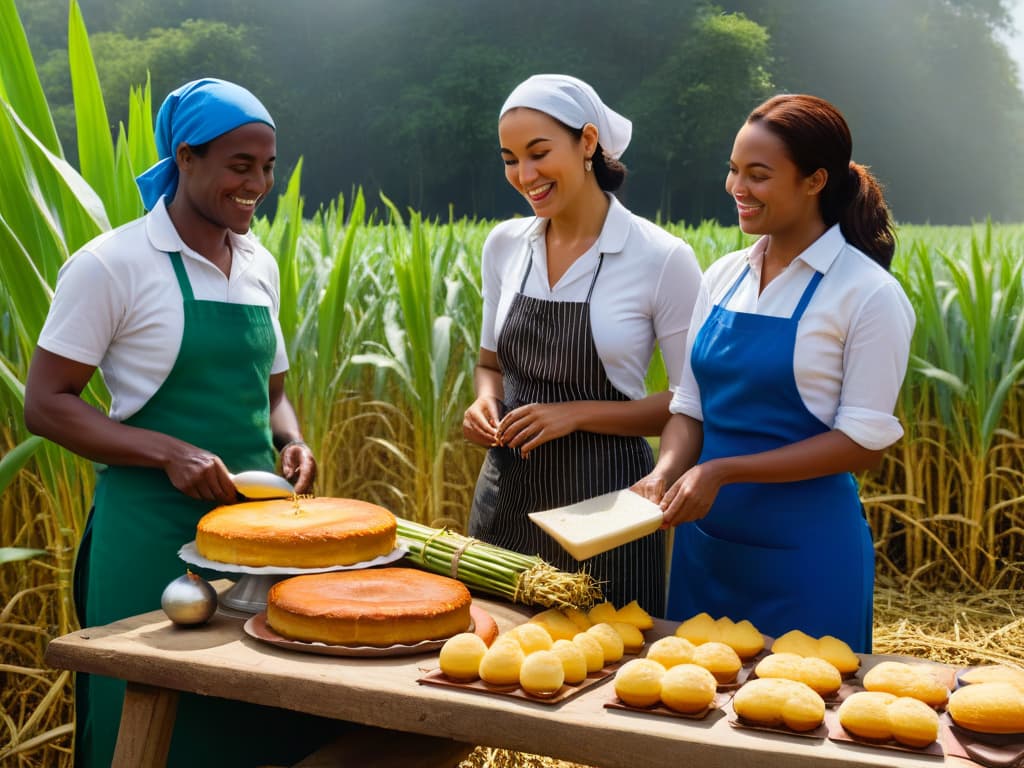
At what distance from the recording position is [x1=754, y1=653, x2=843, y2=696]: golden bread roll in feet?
4.47

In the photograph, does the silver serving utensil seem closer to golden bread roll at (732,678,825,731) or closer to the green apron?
the green apron

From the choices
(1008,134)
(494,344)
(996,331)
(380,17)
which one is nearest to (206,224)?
(494,344)

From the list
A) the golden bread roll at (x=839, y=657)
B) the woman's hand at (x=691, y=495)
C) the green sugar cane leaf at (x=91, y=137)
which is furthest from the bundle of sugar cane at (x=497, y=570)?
the green sugar cane leaf at (x=91, y=137)

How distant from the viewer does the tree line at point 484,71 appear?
1722 inches

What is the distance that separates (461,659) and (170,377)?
0.89 metres

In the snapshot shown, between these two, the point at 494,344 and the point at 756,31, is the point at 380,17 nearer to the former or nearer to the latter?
the point at 756,31

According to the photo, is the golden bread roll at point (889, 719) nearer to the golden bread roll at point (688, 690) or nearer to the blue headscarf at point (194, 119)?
the golden bread roll at point (688, 690)

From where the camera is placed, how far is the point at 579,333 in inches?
86.7

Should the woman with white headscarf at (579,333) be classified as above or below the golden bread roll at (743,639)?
above

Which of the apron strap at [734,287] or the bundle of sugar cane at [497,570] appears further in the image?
the apron strap at [734,287]

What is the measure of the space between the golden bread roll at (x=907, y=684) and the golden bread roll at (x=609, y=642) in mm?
332

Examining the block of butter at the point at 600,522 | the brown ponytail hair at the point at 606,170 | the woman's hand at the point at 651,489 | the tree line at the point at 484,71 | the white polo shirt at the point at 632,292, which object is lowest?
the block of butter at the point at 600,522

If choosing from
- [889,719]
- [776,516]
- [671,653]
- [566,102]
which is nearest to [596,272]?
[566,102]

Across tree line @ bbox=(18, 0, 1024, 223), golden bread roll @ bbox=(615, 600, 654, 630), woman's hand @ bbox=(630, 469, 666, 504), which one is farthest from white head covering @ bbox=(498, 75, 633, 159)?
tree line @ bbox=(18, 0, 1024, 223)
